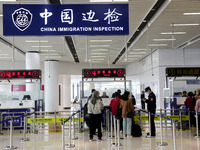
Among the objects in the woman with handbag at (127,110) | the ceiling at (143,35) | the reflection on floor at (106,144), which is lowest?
the reflection on floor at (106,144)

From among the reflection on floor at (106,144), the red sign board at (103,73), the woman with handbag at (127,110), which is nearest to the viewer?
the reflection on floor at (106,144)

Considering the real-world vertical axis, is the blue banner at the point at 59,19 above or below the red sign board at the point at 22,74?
above

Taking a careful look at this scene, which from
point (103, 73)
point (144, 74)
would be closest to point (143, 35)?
point (103, 73)

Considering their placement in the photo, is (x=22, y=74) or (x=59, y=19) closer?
(x=59, y=19)

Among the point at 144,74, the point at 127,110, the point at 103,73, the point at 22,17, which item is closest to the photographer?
the point at 22,17

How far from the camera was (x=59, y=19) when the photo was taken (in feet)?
21.0

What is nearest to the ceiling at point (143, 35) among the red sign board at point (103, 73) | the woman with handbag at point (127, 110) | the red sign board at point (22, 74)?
the red sign board at point (103, 73)

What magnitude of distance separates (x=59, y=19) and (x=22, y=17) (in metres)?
0.84

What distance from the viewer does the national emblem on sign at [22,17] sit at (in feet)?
20.9

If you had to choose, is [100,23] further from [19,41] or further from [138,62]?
[138,62]

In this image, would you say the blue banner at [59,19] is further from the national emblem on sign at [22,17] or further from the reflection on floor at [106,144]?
the reflection on floor at [106,144]

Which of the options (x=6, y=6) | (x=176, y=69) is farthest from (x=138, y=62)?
(x=6, y=6)

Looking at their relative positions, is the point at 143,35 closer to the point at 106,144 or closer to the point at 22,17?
the point at 106,144

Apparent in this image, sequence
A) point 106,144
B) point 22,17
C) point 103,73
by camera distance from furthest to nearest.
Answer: point 103,73, point 106,144, point 22,17
